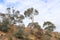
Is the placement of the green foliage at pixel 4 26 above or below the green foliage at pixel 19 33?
above

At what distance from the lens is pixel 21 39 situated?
48.8 m

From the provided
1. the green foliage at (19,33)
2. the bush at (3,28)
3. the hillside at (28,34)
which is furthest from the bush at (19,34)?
the bush at (3,28)

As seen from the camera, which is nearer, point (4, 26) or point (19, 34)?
point (19, 34)

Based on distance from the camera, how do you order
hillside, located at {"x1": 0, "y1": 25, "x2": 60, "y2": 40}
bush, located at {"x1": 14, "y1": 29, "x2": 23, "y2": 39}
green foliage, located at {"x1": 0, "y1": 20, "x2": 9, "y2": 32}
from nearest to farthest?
1. bush, located at {"x1": 14, "y1": 29, "x2": 23, "y2": 39}
2. hillside, located at {"x1": 0, "y1": 25, "x2": 60, "y2": 40}
3. green foliage, located at {"x1": 0, "y1": 20, "x2": 9, "y2": 32}

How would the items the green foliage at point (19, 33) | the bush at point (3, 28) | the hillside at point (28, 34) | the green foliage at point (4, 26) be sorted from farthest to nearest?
the bush at point (3, 28), the green foliage at point (4, 26), the hillside at point (28, 34), the green foliage at point (19, 33)

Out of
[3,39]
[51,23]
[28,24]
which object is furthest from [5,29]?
[51,23]

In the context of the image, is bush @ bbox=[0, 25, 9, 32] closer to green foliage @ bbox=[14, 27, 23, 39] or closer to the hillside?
the hillside

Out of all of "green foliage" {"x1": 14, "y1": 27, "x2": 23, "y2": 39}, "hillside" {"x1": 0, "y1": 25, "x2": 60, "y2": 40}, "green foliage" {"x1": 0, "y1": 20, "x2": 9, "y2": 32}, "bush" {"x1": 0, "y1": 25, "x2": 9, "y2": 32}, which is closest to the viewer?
"green foliage" {"x1": 14, "y1": 27, "x2": 23, "y2": 39}

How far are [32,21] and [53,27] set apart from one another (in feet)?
20.9

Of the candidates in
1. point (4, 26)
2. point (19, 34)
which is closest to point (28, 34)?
point (19, 34)

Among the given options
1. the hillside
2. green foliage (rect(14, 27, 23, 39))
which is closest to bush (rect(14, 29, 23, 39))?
green foliage (rect(14, 27, 23, 39))

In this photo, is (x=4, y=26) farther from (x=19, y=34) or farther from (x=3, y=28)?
(x=19, y=34)

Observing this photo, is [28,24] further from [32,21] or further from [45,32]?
[45,32]

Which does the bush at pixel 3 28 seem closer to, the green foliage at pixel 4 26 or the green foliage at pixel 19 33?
the green foliage at pixel 4 26
